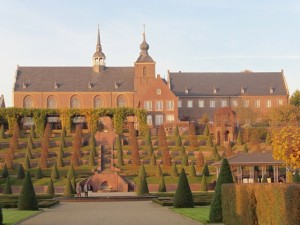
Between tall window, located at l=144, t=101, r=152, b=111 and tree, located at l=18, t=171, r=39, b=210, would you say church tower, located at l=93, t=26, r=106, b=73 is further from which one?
tree, located at l=18, t=171, r=39, b=210

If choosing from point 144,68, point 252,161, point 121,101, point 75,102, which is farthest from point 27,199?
point 75,102

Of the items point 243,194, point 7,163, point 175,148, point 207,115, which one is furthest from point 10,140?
point 243,194

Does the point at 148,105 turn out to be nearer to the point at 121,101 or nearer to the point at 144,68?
the point at 121,101

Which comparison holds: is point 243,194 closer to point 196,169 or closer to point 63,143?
point 196,169

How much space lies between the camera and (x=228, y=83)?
10106 centimetres

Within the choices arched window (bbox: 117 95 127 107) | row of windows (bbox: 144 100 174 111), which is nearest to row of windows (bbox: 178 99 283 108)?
row of windows (bbox: 144 100 174 111)

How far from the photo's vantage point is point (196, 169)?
6188 cm

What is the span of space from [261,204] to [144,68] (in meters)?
78.8

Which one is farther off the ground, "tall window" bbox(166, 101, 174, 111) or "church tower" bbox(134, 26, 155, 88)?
"church tower" bbox(134, 26, 155, 88)

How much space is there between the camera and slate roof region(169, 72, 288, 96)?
99625mm

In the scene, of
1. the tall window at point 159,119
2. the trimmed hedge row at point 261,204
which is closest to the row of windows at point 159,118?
the tall window at point 159,119

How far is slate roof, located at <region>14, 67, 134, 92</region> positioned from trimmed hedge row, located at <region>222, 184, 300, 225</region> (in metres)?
76.4

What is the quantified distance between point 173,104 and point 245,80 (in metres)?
15.3

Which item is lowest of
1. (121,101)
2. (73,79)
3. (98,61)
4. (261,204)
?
(261,204)
